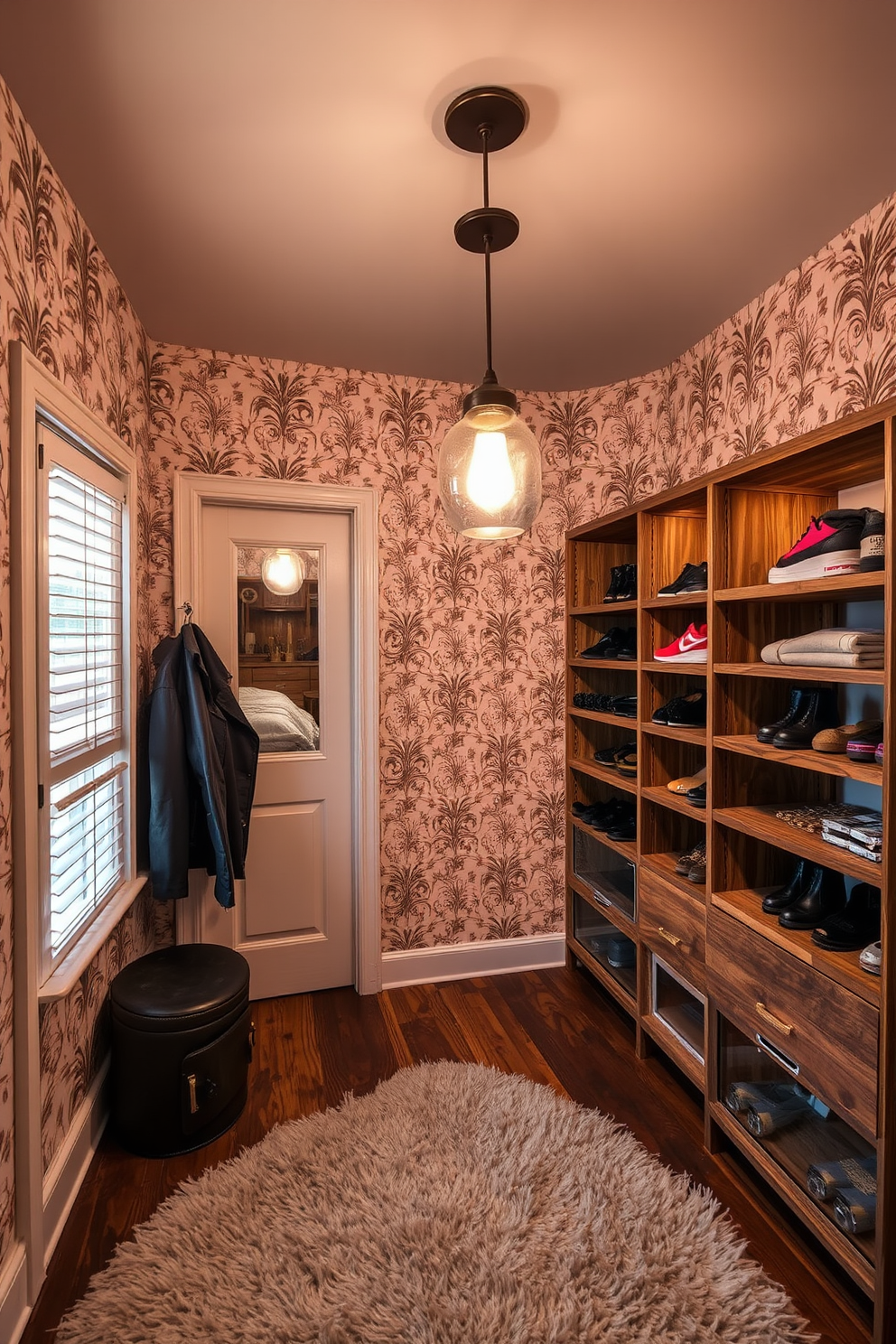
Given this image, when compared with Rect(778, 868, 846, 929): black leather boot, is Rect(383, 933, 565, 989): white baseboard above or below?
below

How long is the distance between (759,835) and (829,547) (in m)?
0.73

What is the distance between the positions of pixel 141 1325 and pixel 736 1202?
4.64 feet

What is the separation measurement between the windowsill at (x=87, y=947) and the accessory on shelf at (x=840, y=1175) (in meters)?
1.76

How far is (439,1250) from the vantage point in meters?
1.58

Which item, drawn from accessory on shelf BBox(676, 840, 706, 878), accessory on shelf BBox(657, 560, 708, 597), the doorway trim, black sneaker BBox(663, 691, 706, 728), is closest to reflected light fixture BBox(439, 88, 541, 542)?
accessory on shelf BBox(657, 560, 708, 597)

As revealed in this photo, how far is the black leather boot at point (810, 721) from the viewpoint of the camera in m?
1.67

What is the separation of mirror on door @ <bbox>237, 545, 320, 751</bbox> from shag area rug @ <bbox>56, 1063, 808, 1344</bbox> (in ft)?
4.58

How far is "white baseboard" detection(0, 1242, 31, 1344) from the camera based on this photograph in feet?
4.45

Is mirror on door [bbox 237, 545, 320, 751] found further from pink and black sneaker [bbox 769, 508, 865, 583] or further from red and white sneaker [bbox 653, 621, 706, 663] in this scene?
pink and black sneaker [bbox 769, 508, 865, 583]

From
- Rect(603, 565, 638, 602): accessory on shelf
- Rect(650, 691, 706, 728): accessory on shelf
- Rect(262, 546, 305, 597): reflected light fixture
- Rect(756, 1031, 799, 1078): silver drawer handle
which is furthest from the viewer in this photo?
Rect(262, 546, 305, 597): reflected light fixture

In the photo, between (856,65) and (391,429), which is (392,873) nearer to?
(391,429)

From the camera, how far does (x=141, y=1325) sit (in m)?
1.42

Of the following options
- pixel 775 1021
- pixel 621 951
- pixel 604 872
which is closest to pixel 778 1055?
pixel 775 1021

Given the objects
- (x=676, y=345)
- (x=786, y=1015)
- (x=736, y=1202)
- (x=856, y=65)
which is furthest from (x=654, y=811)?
(x=856, y=65)
